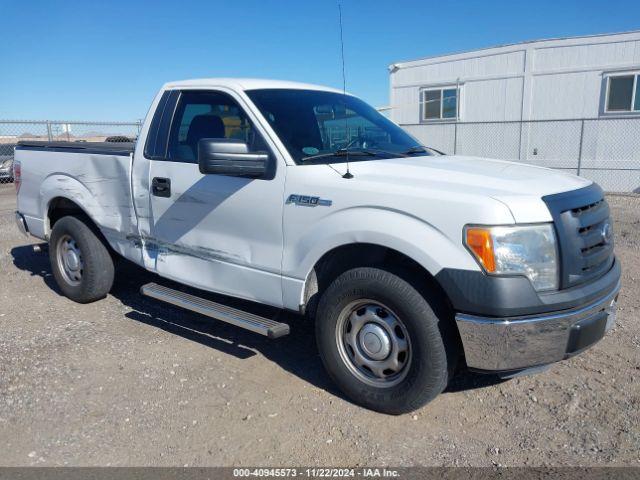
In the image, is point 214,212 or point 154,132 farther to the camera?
point 154,132

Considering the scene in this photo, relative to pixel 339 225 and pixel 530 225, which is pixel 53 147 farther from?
pixel 530 225

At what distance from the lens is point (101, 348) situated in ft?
14.6

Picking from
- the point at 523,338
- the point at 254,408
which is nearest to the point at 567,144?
the point at 523,338

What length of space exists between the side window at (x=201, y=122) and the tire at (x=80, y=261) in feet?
4.76

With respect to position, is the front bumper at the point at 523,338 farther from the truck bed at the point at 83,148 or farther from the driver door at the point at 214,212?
the truck bed at the point at 83,148

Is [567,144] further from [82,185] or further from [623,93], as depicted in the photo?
[82,185]

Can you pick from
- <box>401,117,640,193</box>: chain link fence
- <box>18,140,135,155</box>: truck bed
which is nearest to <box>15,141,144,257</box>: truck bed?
<box>18,140,135,155</box>: truck bed

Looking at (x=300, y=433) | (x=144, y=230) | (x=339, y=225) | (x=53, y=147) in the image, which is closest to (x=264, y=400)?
(x=300, y=433)

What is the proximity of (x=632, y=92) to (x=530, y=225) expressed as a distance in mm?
13644

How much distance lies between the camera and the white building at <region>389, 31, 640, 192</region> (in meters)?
14.2

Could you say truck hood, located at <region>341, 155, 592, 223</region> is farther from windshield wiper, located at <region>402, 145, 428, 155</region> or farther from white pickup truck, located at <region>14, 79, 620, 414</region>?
windshield wiper, located at <region>402, 145, 428, 155</region>

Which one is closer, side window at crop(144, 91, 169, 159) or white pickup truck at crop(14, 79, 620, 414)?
white pickup truck at crop(14, 79, 620, 414)

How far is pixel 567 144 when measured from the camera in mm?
15023

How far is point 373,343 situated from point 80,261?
337 centimetres
